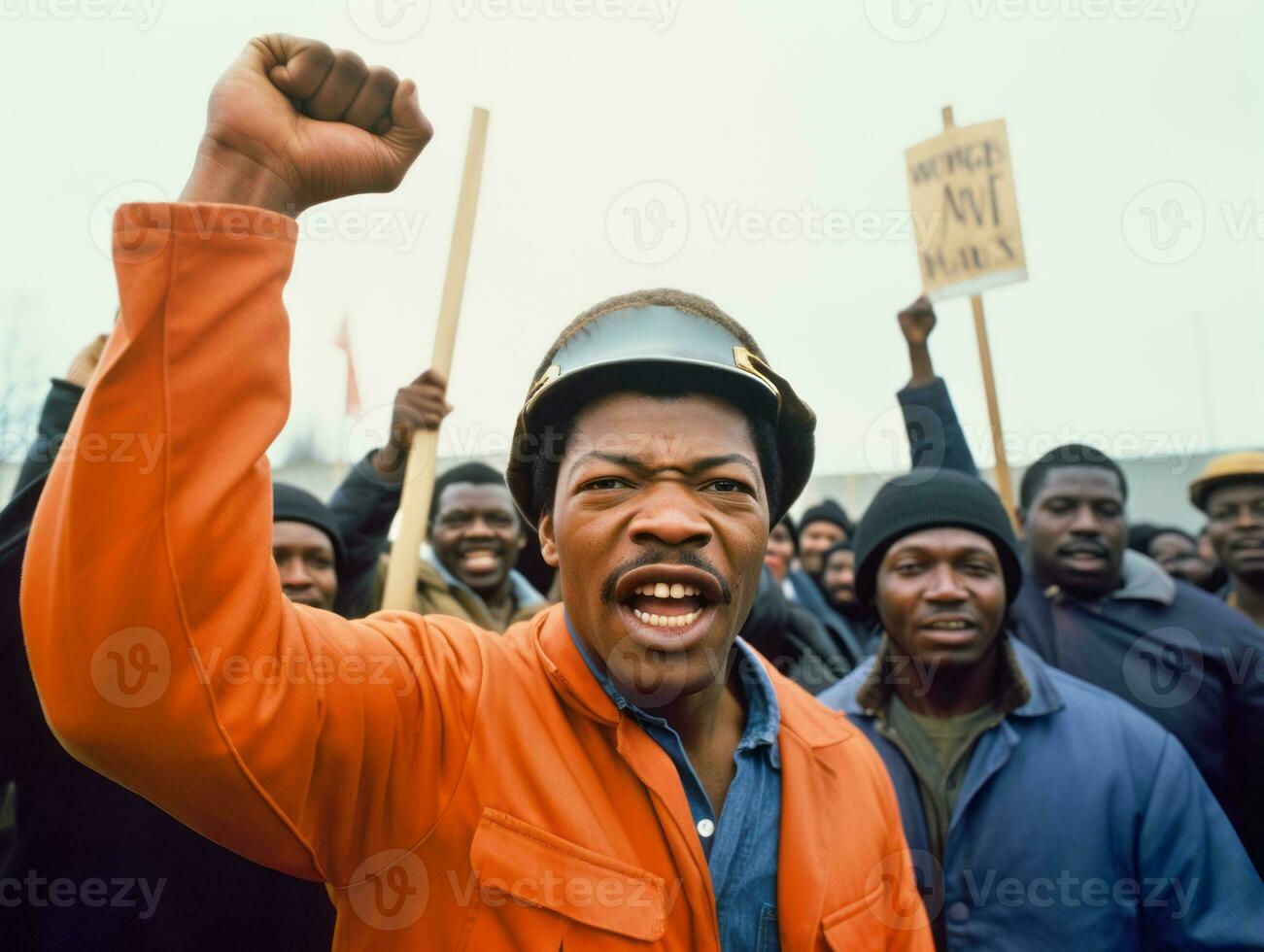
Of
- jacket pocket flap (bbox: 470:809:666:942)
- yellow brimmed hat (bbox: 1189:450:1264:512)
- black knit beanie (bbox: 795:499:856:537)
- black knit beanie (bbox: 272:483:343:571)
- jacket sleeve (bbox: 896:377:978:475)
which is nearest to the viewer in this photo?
jacket pocket flap (bbox: 470:809:666:942)

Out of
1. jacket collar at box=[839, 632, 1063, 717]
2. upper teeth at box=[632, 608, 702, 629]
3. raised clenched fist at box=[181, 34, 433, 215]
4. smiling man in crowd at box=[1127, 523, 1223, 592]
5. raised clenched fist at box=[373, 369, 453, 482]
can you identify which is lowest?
smiling man in crowd at box=[1127, 523, 1223, 592]

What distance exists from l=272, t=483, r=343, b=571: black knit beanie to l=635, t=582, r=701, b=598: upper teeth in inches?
82.0

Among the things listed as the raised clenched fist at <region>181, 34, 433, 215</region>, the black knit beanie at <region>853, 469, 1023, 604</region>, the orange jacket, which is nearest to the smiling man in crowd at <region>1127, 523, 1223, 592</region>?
the black knit beanie at <region>853, 469, 1023, 604</region>

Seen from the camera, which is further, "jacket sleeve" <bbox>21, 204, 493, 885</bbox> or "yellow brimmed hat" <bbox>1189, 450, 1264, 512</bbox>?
"yellow brimmed hat" <bbox>1189, 450, 1264, 512</bbox>

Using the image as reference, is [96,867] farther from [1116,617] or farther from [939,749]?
[1116,617]

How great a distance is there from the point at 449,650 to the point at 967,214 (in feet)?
13.0

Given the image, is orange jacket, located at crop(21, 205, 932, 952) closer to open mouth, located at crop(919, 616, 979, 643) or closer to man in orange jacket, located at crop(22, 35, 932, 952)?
man in orange jacket, located at crop(22, 35, 932, 952)

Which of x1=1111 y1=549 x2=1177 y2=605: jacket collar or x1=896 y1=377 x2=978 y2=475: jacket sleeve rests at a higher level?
x1=896 y1=377 x2=978 y2=475: jacket sleeve

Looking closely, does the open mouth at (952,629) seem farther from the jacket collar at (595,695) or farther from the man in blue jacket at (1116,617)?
the jacket collar at (595,695)

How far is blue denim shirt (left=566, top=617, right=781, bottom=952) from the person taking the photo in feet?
5.44

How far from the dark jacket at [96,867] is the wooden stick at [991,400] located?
322 cm

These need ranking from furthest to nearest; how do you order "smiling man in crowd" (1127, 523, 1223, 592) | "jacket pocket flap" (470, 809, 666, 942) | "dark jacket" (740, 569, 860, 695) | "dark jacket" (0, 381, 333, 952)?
"smiling man in crowd" (1127, 523, 1223, 592) → "dark jacket" (740, 569, 860, 695) → "dark jacket" (0, 381, 333, 952) → "jacket pocket flap" (470, 809, 666, 942)

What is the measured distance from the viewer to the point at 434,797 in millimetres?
1510

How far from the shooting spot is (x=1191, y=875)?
2.44 meters
